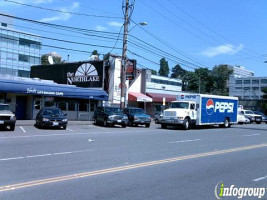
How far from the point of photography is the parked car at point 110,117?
2700cm

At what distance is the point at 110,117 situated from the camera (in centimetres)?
2698

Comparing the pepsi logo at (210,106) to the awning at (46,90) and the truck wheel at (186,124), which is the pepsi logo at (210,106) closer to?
the truck wheel at (186,124)

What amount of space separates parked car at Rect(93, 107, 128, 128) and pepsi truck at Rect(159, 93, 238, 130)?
10.2 feet

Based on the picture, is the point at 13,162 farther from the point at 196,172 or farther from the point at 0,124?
the point at 0,124

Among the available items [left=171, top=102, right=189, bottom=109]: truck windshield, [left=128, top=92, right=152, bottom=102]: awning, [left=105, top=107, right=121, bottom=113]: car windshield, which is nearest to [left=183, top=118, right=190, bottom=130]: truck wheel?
[left=171, top=102, right=189, bottom=109]: truck windshield

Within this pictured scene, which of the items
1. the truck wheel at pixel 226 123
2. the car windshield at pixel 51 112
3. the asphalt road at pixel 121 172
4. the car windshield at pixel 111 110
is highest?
the car windshield at pixel 111 110

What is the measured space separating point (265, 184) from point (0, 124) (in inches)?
649

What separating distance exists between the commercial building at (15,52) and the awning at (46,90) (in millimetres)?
51971

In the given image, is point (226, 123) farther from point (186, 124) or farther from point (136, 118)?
point (136, 118)

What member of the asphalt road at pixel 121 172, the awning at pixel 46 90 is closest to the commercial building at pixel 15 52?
the awning at pixel 46 90

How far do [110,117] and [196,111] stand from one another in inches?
279

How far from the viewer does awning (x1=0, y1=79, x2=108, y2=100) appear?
26.6 metres

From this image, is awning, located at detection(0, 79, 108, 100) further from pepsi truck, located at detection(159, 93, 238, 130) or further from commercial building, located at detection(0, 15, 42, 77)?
commercial building, located at detection(0, 15, 42, 77)

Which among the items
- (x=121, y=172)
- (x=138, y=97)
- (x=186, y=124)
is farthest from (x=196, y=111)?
(x=121, y=172)
